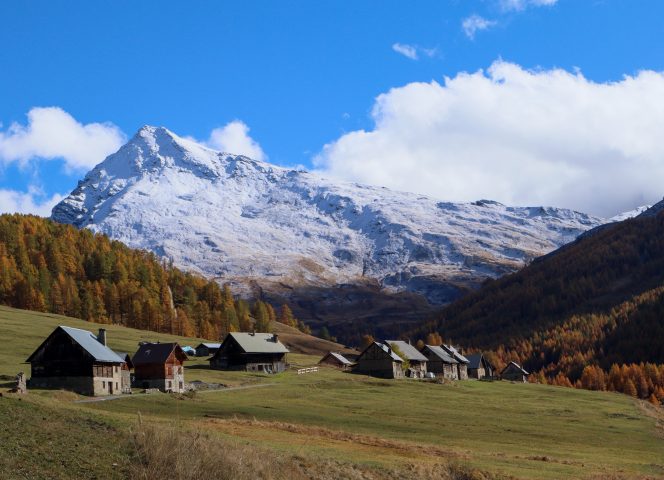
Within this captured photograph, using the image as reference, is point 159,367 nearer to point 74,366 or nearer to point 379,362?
point 74,366

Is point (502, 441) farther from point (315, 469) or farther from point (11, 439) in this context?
point (11, 439)

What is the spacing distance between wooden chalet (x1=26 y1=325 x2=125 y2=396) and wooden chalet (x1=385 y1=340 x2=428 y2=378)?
71.8 meters

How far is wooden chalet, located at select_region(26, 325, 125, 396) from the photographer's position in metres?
90.4

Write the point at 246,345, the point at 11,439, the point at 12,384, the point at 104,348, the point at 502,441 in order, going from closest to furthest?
the point at 11,439 → the point at 502,441 → the point at 12,384 → the point at 104,348 → the point at 246,345

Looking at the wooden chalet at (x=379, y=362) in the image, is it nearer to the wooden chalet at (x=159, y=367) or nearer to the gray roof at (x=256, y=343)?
the gray roof at (x=256, y=343)

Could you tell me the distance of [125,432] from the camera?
1847 inches

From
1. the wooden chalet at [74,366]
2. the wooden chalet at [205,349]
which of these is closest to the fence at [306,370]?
the wooden chalet at [205,349]

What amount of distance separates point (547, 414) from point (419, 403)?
16.3m

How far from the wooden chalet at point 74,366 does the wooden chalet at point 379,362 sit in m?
61.1

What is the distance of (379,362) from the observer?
146625 millimetres

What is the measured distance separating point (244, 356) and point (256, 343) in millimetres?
4042

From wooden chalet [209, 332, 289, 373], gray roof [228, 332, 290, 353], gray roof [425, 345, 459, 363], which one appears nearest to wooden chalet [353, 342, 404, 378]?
gray roof [228, 332, 290, 353]

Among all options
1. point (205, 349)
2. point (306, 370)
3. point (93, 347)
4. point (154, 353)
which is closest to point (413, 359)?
point (306, 370)

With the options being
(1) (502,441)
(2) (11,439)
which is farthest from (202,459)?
(1) (502,441)
